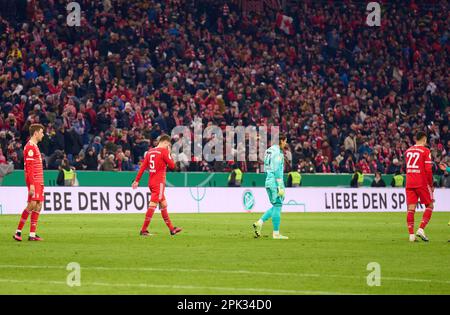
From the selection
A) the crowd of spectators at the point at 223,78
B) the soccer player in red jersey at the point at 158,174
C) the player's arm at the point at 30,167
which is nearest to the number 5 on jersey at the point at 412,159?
the soccer player in red jersey at the point at 158,174

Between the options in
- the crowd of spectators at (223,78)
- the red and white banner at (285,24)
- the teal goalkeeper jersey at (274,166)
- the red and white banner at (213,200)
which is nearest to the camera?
the teal goalkeeper jersey at (274,166)

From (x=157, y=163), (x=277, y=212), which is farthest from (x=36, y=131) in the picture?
(x=277, y=212)

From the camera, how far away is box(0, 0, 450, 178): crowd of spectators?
38.9m

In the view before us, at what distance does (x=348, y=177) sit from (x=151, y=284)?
104 ft

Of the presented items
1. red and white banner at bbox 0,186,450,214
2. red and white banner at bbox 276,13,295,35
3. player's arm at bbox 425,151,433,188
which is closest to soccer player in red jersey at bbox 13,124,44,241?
player's arm at bbox 425,151,433,188

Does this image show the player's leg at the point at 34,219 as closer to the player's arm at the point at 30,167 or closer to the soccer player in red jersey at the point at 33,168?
the soccer player in red jersey at the point at 33,168

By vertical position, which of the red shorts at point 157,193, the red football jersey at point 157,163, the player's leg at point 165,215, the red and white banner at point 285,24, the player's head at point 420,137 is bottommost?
the player's leg at point 165,215

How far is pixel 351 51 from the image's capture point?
177 feet

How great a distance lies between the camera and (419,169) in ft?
72.5

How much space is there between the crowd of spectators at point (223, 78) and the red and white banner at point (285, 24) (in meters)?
0.34

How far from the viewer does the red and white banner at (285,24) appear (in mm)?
53000

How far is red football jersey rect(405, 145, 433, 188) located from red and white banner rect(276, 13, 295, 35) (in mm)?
31413

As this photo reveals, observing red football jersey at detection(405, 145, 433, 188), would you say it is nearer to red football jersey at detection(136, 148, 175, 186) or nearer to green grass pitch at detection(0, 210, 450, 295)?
green grass pitch at detection(0, 210, 450, 295)

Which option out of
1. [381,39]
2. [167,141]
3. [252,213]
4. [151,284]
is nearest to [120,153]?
[252,213]
